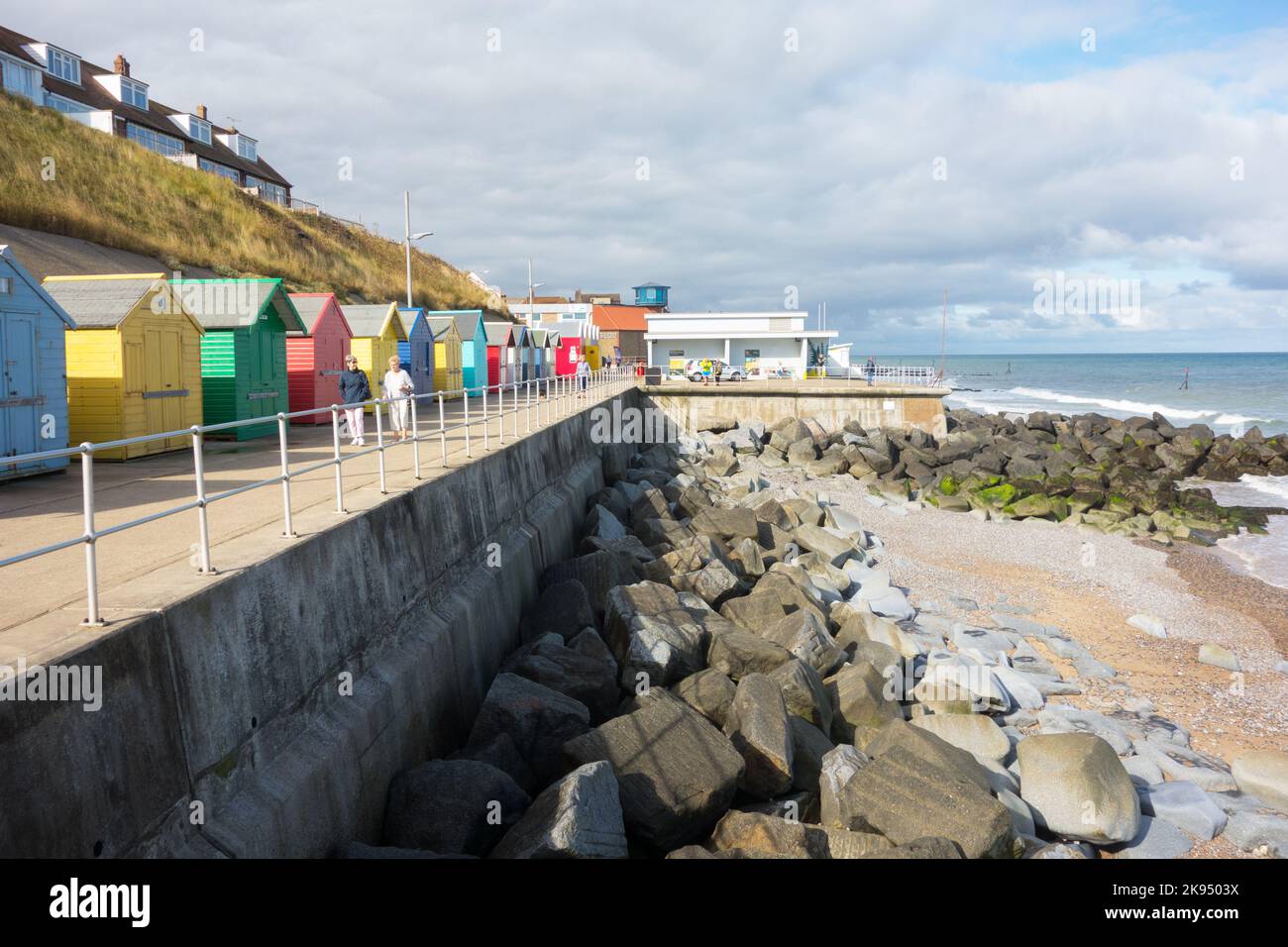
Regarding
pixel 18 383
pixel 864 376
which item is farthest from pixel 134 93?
pixel 18 383

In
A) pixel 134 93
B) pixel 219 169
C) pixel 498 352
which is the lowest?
pixel 498 352

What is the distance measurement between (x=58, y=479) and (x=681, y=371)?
3667 centimetres

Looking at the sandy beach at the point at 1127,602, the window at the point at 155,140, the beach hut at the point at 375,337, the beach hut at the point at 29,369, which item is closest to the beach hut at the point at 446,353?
the beach hut at the point at 375,337

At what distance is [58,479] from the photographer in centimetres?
1080

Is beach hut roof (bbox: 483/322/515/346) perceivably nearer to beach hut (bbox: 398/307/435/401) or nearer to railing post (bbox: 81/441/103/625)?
beach hut (bbox: 398/307/435/401)

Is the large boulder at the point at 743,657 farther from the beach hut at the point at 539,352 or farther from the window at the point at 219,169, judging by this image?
the window at the point at 219,169

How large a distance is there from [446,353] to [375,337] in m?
5.25

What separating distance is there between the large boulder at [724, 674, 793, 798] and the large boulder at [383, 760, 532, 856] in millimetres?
1950

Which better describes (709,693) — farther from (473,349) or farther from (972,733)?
(473,349)

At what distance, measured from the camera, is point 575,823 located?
5.38 metres

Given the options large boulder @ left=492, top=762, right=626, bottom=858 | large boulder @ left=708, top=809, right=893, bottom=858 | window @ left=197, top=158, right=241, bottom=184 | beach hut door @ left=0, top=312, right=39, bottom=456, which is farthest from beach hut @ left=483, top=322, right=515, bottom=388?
large boulder @ left=492, top=762, right=626, bottom=858

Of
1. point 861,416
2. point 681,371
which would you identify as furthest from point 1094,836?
point 681,371

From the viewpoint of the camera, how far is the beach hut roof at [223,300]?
52.6 feet

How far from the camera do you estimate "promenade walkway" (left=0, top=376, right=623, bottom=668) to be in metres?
4.54
